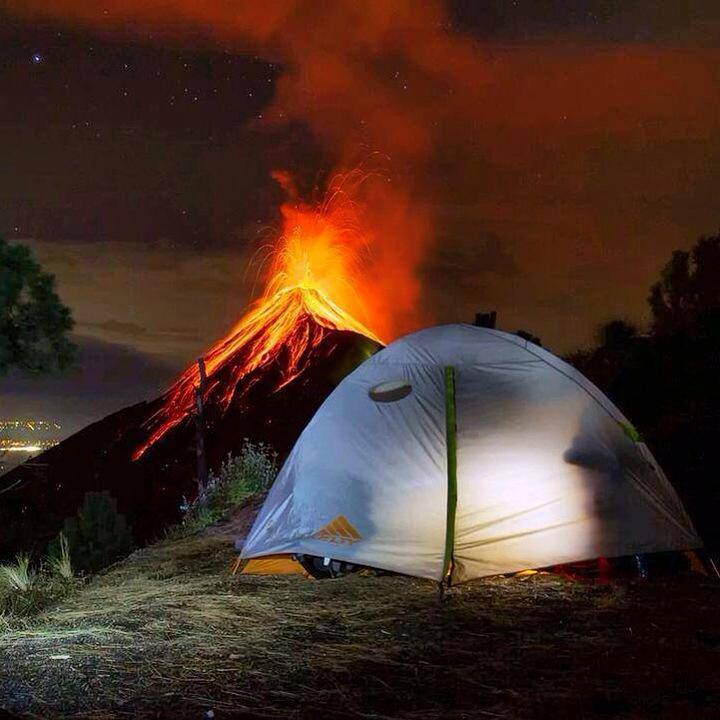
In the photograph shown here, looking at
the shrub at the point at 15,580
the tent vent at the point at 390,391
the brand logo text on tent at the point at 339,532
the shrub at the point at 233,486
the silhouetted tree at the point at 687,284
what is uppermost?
the silhouetted tree at the point at 687,284

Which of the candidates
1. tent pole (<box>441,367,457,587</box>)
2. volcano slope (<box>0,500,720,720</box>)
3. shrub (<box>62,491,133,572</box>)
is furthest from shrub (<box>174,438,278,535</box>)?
tent pole (<box>441,367,457,587</box>)

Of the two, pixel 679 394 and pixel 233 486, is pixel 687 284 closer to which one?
pixel 679 394

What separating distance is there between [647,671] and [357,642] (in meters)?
1.78

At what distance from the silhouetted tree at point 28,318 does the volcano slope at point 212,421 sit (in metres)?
17.9

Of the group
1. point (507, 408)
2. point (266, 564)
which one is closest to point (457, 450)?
point (507, 408)

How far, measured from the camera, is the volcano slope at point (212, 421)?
121 ft

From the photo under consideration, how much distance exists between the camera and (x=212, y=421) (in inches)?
1897

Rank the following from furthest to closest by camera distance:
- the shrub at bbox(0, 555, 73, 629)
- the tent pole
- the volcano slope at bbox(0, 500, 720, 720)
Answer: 1. the tent pole
2. the shrub at bbox(0, 555, 73, 629)
3. the volcano slope at bbox(0, 500, 720, 720)

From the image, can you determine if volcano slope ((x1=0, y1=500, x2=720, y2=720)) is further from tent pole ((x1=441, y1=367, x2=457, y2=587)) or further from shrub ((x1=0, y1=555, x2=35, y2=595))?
shrub ((x1=0, y1=555, x2=35, y2=595))

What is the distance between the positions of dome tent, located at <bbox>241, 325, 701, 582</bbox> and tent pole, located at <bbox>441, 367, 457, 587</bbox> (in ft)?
0.04

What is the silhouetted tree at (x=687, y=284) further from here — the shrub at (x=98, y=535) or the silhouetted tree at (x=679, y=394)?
the shrub at (x=98, y=535)

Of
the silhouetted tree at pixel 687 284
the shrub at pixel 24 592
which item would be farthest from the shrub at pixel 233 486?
the silhouetted tree at pixel 687 284

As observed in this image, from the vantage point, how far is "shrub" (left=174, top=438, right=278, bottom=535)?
1390cm

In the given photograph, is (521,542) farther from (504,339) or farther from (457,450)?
(504,339)
